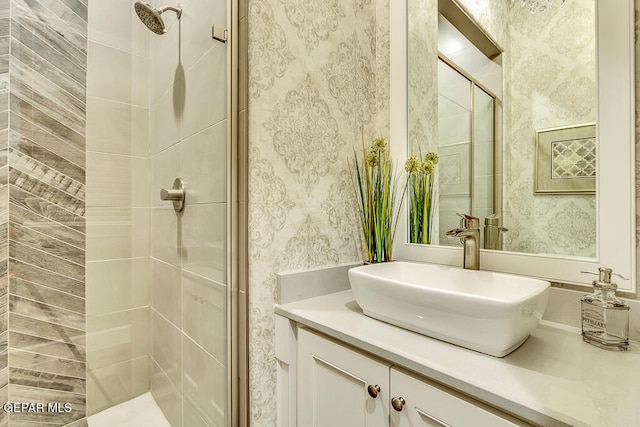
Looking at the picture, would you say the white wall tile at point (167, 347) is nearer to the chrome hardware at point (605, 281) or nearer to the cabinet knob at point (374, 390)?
the cabinet knob at point (374, 390)

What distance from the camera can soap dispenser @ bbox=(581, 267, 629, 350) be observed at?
0.64 m

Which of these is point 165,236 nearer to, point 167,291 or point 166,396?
point 167,291

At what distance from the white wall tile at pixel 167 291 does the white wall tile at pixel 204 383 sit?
0.13 m

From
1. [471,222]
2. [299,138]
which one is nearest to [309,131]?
[299,138]

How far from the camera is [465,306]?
59 centimetres

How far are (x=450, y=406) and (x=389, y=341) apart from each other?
0.52 feet

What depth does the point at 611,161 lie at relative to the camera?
73 cm

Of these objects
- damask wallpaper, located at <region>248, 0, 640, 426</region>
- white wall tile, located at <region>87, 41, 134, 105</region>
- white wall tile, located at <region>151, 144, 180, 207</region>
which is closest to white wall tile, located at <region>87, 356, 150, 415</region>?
white wall tile, located at <region>151, 144, 180, 207</region>

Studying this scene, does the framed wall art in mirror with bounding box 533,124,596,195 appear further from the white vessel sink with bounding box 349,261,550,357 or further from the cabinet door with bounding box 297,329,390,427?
the cabinet door with bounding box 297,329,390,427

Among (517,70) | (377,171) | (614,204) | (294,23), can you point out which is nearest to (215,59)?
(294,23)

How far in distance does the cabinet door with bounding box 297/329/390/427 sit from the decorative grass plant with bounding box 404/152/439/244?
1.80 ft

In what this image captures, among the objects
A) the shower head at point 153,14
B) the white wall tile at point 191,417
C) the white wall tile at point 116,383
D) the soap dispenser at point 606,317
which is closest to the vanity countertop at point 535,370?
the soap dispenser at point 606,317

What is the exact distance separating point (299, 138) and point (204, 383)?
89 cm

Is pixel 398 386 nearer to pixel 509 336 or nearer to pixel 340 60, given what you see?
pixel 509 336
